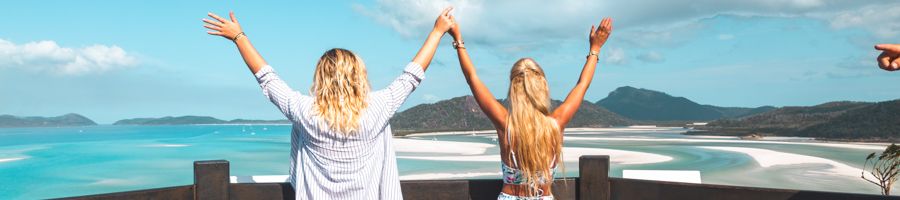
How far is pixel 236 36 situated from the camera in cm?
266

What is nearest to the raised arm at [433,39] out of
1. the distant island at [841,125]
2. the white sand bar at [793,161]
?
the white sand bar at [793,161]

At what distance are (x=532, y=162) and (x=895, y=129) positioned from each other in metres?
91.5

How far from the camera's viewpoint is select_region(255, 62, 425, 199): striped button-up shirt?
2.49 m

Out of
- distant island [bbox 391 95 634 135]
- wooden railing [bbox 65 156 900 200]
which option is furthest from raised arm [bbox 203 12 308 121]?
distant island [bbox 391 95 634 135]

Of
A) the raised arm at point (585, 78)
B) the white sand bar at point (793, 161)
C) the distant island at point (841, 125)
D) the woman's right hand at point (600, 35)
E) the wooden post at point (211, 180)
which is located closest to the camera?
the raised arm at point (585, 78)

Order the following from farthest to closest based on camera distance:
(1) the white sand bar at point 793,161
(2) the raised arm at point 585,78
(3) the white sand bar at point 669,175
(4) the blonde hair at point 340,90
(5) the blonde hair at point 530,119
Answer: (1) the white sand bar at point 793,161 < (3) the white sand bar at point 669,175 < (2) the raised arm at point 585,78 < (5) the blonde hair at point 530,119 < (4) the blonde hair at point 340,90

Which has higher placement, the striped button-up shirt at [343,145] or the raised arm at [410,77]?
the raised arm at [410,77]

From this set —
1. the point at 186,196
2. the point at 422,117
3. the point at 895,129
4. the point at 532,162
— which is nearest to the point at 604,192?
the point at 532,162

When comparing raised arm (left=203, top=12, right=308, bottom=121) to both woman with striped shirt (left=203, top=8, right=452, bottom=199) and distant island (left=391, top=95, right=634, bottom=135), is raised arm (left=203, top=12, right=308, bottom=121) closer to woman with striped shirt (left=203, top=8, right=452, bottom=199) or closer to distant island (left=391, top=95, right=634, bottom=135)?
woman with striped shirt (left=203, top=8, right=452, bottom=199)

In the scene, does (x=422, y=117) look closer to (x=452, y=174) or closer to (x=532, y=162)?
(x=452, y=174)

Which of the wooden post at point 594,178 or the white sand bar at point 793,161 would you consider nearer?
the wooden post at point 594,178

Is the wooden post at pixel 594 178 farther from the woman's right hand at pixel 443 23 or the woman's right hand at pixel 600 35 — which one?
the woman's right hand at pixel 443 23

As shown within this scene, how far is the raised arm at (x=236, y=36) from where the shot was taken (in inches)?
103

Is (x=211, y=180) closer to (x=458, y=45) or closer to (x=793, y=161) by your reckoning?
(x=458, y=45)
